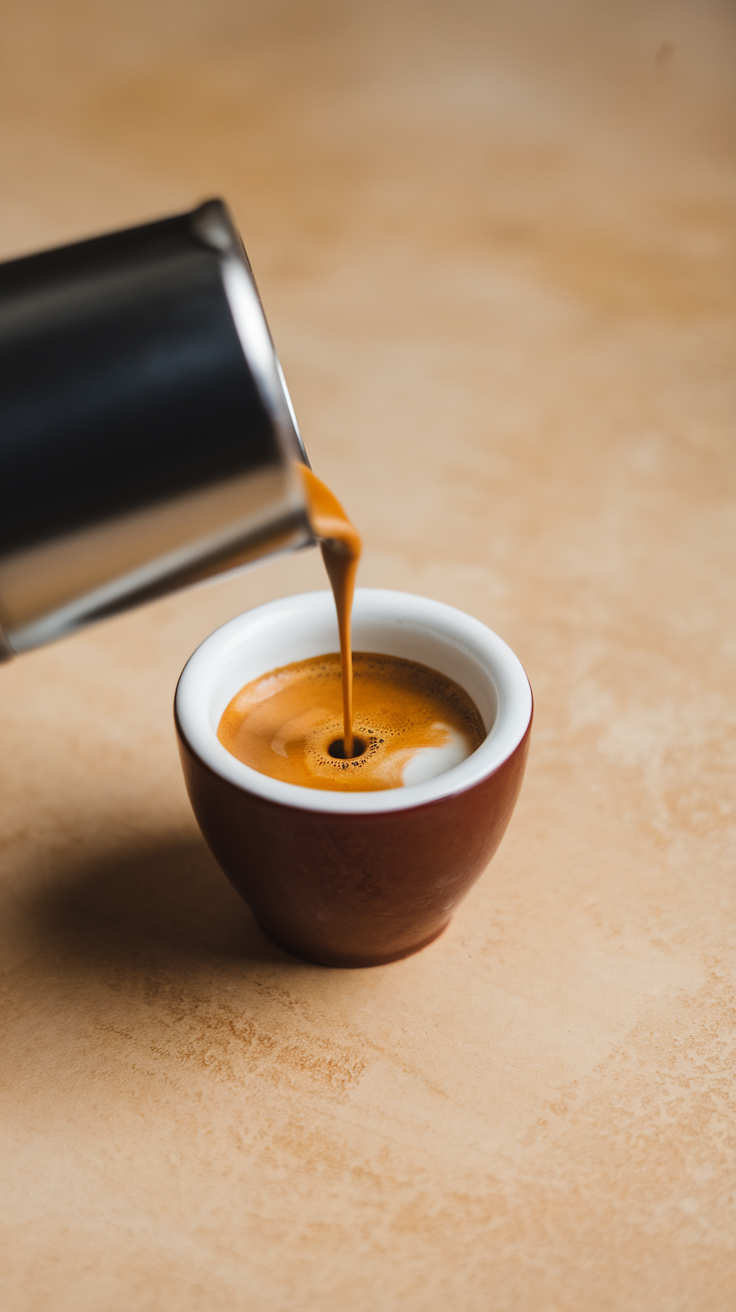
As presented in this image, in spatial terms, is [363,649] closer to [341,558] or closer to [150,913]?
[341,558]

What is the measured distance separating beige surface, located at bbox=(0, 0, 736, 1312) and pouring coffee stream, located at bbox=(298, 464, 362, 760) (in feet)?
0.79

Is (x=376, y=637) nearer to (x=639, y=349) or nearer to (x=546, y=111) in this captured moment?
(x=639, y=349)

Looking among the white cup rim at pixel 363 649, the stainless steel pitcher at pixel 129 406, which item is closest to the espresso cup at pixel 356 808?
the white cup rim at pixel 363 649

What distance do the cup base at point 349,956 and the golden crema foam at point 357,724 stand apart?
0.16m

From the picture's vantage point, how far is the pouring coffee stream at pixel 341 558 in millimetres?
909

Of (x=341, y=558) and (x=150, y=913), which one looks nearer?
(x=341, y=558)

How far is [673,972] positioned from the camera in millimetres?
1084

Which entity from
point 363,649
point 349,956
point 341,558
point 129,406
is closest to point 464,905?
point 349,956

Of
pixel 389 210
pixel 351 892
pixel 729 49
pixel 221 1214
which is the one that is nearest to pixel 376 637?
pixel 351 892

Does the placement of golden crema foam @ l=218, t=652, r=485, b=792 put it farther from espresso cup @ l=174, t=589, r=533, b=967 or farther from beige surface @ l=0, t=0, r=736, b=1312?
beige surface @ l=0, t=0, r=736, b=1312

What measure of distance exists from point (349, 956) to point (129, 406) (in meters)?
0.57

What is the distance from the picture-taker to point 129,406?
68 cm

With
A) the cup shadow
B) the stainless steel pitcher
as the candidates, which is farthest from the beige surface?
the stainless steel pitcher

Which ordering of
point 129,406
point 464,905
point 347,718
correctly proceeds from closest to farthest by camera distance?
point 129,406
point 347,718
point 464,905
